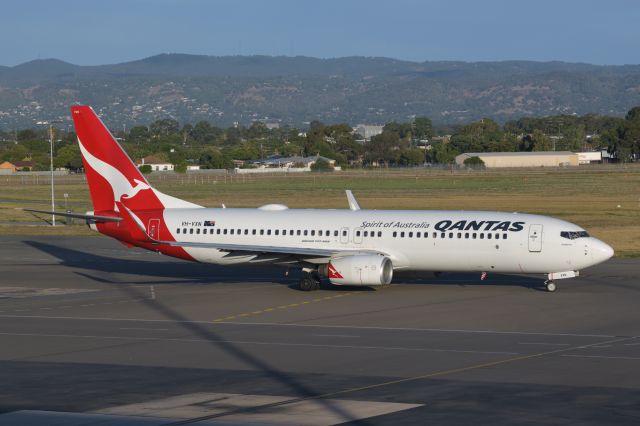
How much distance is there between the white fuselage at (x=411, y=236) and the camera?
1762 inches

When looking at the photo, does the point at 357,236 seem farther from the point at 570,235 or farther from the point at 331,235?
the point at 570,235

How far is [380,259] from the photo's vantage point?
44.8m

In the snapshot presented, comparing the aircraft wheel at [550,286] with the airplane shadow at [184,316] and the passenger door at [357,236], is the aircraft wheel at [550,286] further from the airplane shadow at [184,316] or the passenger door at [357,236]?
the airplane shadow at [184,316]

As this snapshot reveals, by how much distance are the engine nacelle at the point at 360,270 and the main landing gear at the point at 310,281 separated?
1.46m

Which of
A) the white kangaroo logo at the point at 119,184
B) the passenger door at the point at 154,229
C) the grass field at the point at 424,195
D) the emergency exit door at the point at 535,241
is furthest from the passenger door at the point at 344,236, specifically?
the grass field at the point at 424,195

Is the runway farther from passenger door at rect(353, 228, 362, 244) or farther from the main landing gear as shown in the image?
passenger door at rect(353, 228, 362, 244)

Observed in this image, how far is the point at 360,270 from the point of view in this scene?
4456cm

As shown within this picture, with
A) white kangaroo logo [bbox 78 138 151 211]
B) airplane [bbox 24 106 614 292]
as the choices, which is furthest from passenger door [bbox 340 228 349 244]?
white kangaroo logo [bbox 78 138 151 211]

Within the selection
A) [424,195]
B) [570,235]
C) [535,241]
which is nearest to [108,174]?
[535,241]

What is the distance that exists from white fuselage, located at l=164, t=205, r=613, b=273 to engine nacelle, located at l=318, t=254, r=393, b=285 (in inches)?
52.6

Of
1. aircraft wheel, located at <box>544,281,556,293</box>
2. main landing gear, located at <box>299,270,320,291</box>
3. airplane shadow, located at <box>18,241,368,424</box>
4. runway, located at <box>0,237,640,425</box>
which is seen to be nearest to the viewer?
runway, located at <box>0,237,640,425</box>

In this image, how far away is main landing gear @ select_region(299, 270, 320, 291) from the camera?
1844 inches

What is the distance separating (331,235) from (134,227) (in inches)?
352

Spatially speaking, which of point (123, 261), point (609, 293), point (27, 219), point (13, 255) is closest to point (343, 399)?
point (609, 293)
